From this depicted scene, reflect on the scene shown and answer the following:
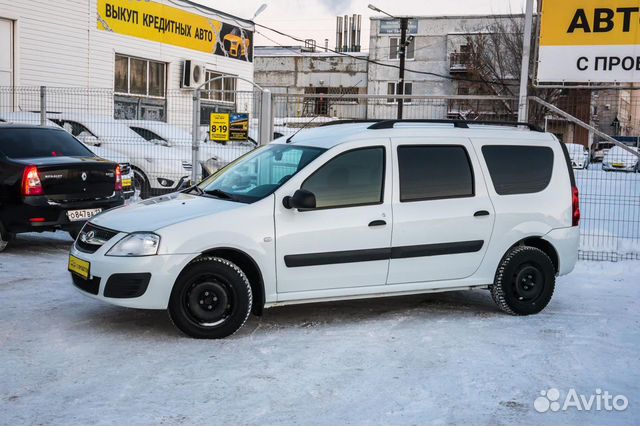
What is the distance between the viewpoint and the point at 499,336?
625 centimetres

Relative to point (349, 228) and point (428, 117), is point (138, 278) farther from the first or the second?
point (428, 117)

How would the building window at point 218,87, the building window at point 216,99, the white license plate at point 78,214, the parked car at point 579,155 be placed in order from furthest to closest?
the building window at point 218,87
the building window at point 216,99
the parked car at point 579,155
the white license plate at point 78,214

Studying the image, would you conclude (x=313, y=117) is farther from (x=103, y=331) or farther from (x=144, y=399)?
(x=144, y=399)

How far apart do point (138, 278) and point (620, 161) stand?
7.71 m

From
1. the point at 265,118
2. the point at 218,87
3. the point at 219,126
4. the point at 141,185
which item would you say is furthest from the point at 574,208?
the point at 218,87

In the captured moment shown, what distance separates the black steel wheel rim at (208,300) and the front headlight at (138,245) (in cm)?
40

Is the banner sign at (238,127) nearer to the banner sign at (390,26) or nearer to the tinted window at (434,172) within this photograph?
the tinted window at (434,172)

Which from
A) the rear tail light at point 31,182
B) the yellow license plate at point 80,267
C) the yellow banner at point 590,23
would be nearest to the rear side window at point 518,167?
the yellow license plate at point 80,267

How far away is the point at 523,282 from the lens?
6984 mm

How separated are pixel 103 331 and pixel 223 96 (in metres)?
23.1

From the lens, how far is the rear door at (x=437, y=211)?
6461 mm

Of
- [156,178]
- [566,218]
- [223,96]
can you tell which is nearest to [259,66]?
[223,96]

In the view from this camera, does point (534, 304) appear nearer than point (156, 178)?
Yes

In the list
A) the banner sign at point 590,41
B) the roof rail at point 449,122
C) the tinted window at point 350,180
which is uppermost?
the banner sign at point 590,41
